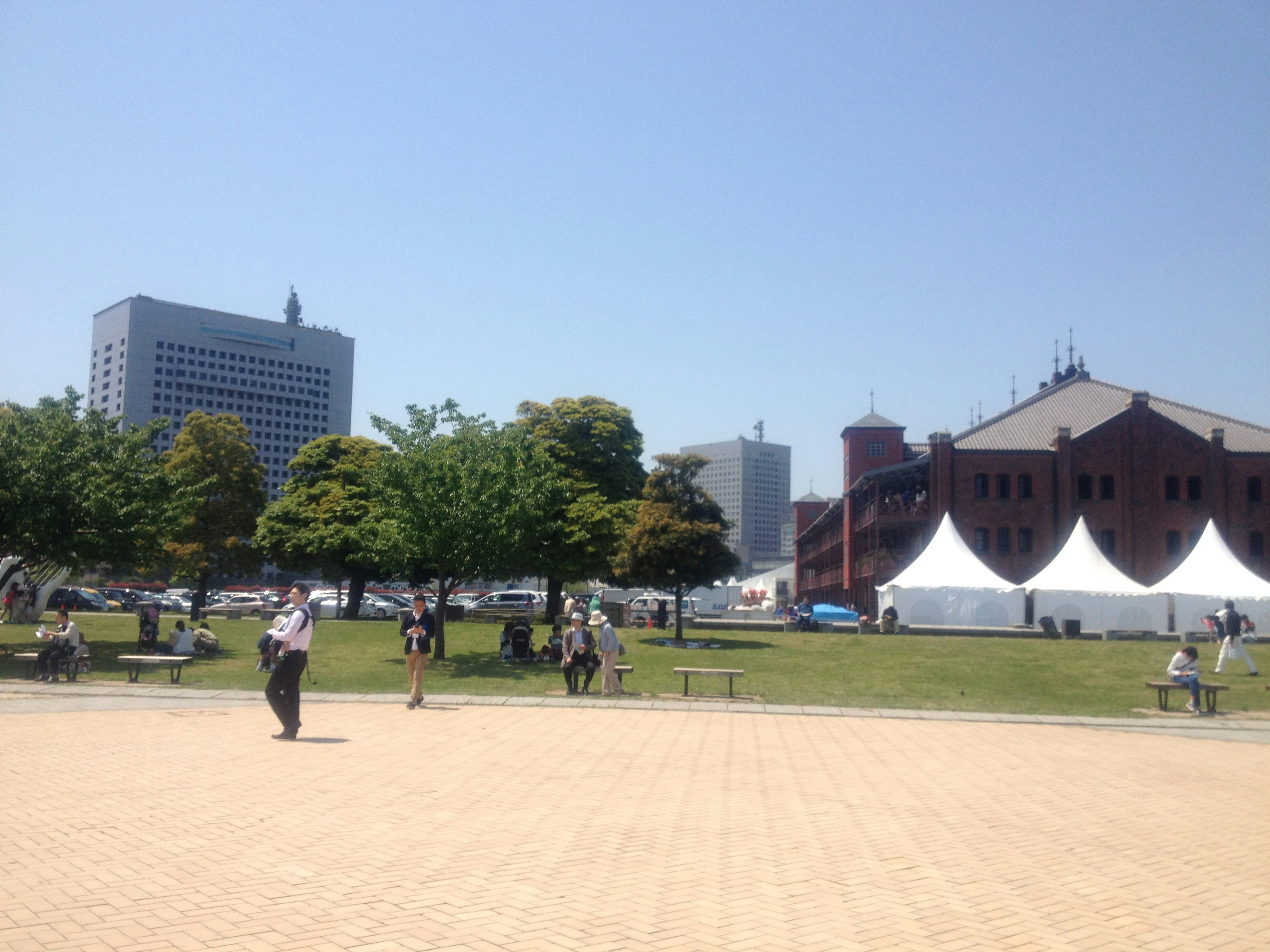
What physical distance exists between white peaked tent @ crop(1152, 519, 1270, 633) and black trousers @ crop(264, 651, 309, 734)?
3523 cm

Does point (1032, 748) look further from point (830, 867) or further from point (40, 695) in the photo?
point (40, 695)

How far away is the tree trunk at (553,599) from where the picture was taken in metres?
42.2

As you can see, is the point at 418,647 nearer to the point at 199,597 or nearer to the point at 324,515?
the point at 324,515

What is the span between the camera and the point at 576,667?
20.0 metres

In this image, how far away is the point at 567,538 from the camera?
3975cm

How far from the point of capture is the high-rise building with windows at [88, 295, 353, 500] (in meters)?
127

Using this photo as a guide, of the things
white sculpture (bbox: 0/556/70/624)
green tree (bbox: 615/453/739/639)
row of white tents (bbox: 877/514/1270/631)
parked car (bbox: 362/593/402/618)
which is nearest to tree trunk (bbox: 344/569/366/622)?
parked car (bbox: 362/593/402/618)

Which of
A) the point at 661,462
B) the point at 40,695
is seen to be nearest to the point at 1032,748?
the point at 40,695

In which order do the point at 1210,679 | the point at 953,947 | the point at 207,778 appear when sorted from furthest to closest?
the point at 1210,679, the point at 207,778, the point at 953,947

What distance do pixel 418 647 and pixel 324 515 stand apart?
1193 inches

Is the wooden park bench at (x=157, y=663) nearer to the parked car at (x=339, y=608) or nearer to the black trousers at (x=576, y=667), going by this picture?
the black trousers at (x=576, y=667)

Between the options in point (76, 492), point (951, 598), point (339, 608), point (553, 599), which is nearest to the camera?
point (76, 492)

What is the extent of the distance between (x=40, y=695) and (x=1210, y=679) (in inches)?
988

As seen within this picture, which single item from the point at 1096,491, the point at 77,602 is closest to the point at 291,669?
the point at 77,602
